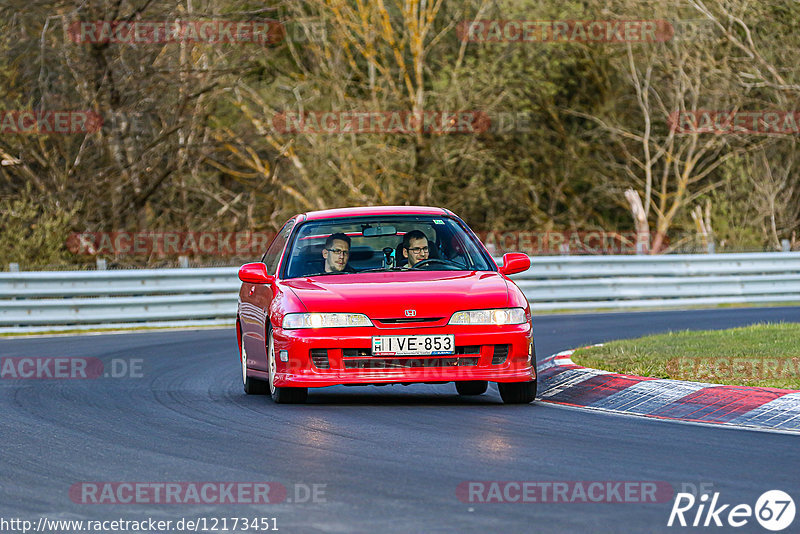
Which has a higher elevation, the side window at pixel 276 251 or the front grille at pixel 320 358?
the side window at pixel 276 251

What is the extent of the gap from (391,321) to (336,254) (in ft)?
4.22

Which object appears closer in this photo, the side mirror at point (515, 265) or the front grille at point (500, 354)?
the front grille at point (500, 354)

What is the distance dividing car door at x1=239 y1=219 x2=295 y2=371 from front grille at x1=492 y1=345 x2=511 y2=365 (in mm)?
1851

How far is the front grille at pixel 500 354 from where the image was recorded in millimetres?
10281

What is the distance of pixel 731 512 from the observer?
242 inches

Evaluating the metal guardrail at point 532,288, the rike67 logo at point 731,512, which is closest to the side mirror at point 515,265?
the rike67 logo at point 731,512

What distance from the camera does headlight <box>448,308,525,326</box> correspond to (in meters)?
10.2

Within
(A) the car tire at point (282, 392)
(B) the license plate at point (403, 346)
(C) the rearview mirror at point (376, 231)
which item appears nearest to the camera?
(B) the license plate at point (403, 346)

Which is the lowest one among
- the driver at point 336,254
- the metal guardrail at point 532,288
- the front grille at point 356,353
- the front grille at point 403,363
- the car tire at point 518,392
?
the metal guardrail at point 532,288

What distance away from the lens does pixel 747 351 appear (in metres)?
12.9

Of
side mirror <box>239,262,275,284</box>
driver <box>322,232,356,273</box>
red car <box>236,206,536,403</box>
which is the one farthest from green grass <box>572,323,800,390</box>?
side mirror <box>239,262,275,284</box>

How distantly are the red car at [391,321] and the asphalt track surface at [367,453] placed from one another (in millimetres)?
278

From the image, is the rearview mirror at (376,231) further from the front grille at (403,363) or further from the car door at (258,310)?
the front grille at (403,363)

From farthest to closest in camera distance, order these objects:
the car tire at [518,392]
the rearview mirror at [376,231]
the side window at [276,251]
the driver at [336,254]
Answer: the side window at [276,251]
the rearview mirror at [376,231]
the driver at [336,254]
the car tire at [518,392]
